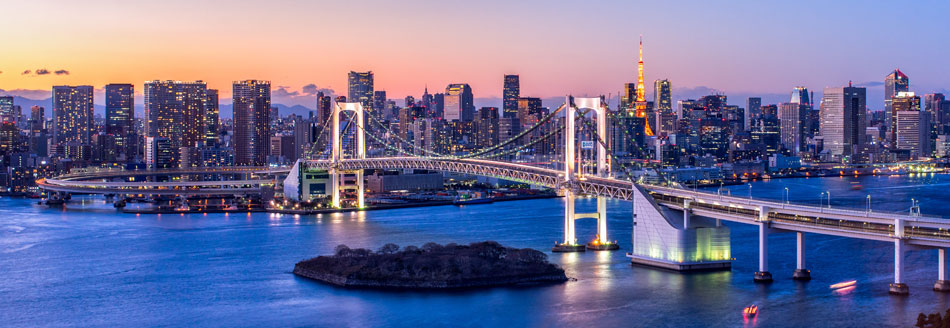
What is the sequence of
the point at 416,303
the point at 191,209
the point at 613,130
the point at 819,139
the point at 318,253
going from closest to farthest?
the point at 416,303 < the point at 318,253 < the point at 191,209 < the point at 613,130 < the point at 819,139

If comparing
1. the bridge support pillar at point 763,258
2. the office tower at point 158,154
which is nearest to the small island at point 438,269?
the bridge support pillar at point 763,258

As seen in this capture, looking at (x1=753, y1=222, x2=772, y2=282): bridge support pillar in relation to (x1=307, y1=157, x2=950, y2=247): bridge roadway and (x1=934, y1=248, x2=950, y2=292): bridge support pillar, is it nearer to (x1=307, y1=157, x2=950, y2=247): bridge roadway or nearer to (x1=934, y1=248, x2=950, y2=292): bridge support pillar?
(x1=307, y1=157, x2=950, y2=247): bridge roadway

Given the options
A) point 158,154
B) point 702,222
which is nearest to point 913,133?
point 158,154

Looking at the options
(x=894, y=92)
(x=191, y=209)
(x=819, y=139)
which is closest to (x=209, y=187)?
(x=191, y=209)

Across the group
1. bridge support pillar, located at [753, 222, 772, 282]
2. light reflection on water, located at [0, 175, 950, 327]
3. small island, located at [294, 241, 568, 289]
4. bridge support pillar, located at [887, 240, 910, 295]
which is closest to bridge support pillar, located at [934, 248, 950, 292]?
light reflection on water, located at [0, 175, 950, 327]

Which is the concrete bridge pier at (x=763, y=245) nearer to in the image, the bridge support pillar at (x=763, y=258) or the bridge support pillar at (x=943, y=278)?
the bridge support pillar at (x=763, y=258)

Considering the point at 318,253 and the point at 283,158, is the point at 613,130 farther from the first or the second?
the point at 318,253

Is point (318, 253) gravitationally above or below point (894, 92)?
below
